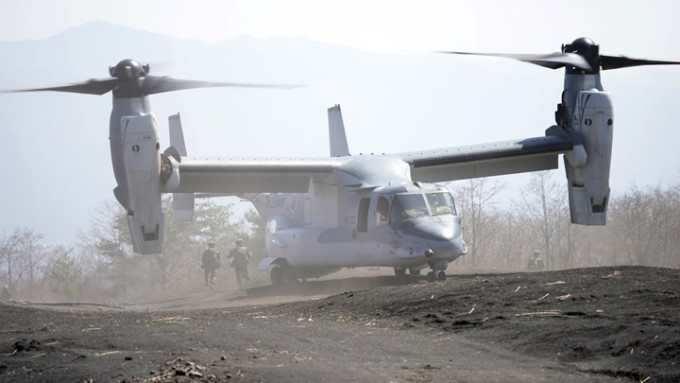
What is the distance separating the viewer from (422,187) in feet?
72.9

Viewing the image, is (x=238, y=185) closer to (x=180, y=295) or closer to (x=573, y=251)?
(x=180, y=295)

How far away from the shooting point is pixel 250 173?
2361 centimetres

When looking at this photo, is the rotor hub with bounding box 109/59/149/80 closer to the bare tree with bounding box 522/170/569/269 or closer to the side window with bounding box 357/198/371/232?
the side window with bounding box 357/198/371/232

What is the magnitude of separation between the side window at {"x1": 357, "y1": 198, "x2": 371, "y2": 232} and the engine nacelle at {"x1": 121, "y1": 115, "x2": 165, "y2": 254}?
15.6 feet

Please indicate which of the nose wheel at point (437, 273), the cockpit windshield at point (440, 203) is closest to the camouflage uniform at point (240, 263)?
the cockpit windshield at point (440, 203)

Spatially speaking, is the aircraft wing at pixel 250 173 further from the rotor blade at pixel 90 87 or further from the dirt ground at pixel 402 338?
the dirt ground at pixel 402 338

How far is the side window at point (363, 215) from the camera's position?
22859 millimetres

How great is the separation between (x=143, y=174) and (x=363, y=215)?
5337mm

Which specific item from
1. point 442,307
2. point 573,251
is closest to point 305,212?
point 442,307

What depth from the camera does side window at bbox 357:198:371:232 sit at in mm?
22859

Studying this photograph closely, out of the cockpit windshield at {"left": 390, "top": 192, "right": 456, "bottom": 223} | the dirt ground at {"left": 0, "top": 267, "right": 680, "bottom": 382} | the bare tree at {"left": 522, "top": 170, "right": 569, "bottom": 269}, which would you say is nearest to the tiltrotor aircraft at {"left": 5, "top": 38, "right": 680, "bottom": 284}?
the cockpit windshield at {"left": 390, "top": 192, "right": 456, "bottom": 223}

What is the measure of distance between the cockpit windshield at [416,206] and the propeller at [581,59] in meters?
4.64

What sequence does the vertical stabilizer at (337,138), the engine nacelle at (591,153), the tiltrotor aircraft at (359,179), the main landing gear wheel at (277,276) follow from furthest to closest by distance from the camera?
the vertical stabilizer at (337,138)
the main landing gear wheel at (277,276)
the engine nacelle at (591,153)
the tiltrotor aircraft at (359,179)

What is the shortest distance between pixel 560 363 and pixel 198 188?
16.3m
